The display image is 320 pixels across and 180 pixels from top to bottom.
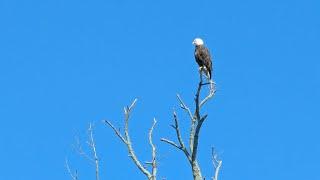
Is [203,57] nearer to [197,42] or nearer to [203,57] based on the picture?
[203,57]

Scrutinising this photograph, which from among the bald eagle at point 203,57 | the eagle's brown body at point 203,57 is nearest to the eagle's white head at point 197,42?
the bald eagle at point 203,57

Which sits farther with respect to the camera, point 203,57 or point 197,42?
point 197,42

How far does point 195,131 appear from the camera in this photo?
782 cm

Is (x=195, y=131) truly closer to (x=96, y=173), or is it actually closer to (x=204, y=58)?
(x=96, y=173)

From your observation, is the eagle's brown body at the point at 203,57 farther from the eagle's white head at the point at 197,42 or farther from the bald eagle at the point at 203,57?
the eagle's white head at the point at 197,42

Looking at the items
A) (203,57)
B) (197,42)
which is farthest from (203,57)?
(197,42)

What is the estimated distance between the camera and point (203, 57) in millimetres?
12664

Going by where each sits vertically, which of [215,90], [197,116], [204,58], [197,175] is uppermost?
[204,58]

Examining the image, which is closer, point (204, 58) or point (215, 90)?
point (215, 90)

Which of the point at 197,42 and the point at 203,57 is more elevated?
the point at 197,42

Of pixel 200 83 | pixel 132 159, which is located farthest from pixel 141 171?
pixel 200 83

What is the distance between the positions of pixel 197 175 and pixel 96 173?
4.86 feet

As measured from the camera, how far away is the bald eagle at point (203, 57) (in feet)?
40.3

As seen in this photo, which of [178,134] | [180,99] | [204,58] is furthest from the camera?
[204,58]
